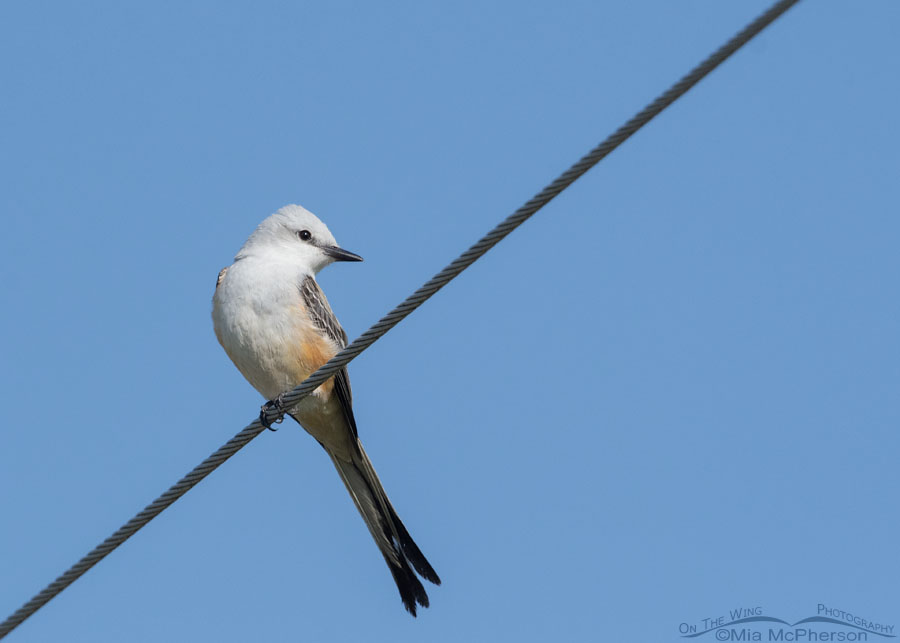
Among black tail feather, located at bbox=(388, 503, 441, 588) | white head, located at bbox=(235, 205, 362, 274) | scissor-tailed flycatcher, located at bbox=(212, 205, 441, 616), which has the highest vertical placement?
white head, located at bbox=(235, 205, 362, 274)

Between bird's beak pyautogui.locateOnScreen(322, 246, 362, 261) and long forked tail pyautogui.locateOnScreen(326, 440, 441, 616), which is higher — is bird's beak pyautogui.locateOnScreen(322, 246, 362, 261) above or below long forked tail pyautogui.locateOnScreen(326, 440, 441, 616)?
above

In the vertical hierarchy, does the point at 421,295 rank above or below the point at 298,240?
below

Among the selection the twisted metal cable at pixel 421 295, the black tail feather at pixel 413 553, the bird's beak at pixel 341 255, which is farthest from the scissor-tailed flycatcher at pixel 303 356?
the twisted metal cable at pixel 421 295

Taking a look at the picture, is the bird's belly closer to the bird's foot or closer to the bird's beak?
the bird's foot

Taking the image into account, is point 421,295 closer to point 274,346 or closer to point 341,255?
point 274,346

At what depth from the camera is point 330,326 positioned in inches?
251

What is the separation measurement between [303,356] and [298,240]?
986mm

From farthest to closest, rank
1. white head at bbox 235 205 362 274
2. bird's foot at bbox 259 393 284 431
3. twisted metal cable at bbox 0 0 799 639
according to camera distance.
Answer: white head at bbox 235 205 362 274
bird's foot at bbox 259 393 284 431
twisted metal cable at bbox 0 0 799 639

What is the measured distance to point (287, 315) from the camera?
6.16 m

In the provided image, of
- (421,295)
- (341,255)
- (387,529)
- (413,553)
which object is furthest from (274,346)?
(421,295)

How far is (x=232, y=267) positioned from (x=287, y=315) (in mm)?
547

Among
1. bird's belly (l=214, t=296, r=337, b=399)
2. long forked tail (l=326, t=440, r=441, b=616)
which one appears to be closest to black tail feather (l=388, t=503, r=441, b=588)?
long forked tail (l=326, t=440, r=441, b=616)

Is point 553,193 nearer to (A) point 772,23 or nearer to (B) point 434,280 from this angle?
(B) point 434,280

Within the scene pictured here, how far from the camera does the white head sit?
6695 mm
